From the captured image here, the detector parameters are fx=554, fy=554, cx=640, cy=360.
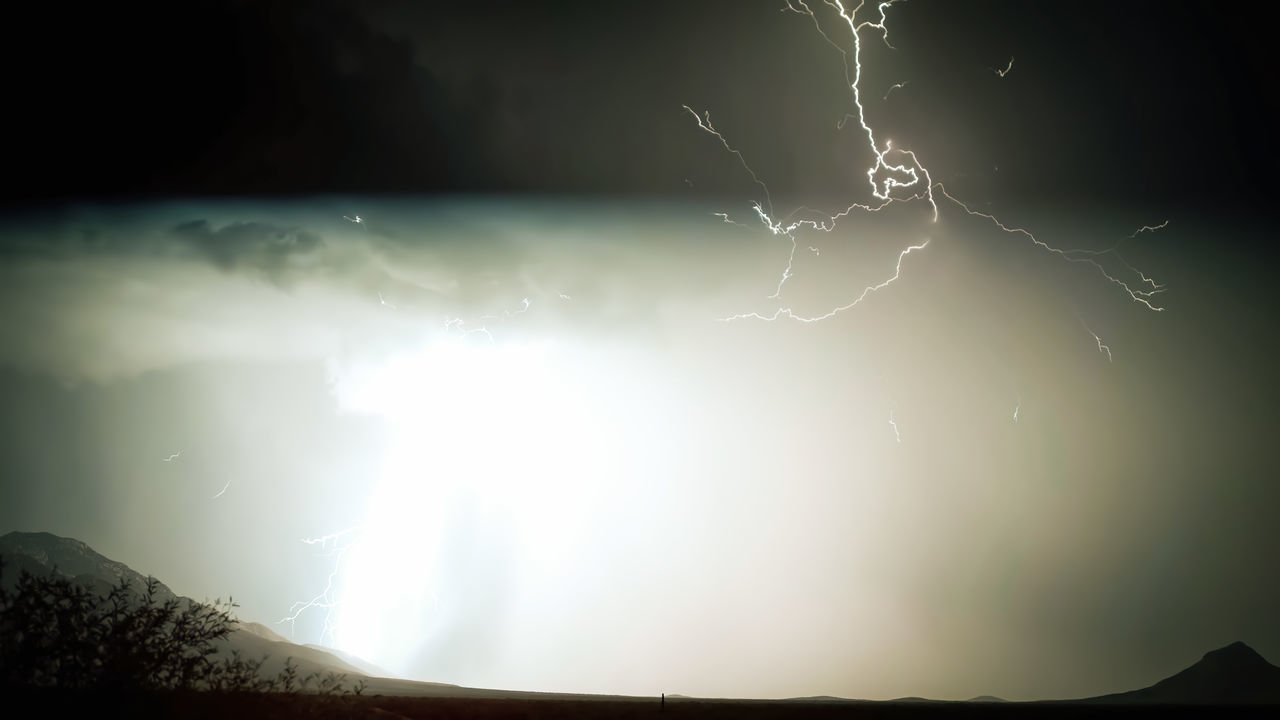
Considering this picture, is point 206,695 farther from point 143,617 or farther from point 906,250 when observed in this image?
point 906,250

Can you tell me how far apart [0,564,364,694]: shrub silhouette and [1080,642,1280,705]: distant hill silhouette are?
234ft

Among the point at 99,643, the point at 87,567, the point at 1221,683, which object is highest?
the point at 99,643

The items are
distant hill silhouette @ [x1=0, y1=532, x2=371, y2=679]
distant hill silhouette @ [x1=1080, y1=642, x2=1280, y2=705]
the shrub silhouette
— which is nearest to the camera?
the shrub silhouette

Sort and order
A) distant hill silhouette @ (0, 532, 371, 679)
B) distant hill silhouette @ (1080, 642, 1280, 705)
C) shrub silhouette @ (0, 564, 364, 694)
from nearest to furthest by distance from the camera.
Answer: shrub silhouette @ (0, 564, 364, 694) → distant hill silhouette @ (1080, 642, 1280, 705) → distant hill silhouette @ (0, 532, 371, 679)

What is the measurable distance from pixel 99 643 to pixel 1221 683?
86.5m

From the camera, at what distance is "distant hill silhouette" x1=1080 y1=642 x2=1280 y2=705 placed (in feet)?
174

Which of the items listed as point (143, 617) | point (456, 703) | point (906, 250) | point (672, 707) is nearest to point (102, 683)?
point (143, 617)

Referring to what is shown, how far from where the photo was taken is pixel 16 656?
17.5 ft

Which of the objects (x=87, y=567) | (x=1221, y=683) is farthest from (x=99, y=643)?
(x=87, y=567)

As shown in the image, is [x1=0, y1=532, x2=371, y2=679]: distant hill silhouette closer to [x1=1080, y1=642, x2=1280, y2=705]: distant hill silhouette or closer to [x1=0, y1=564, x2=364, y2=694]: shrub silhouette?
[x1=0, y1=564, x2=364, y2=694]: shrub silhouette

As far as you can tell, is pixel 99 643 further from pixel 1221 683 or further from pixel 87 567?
pixel 87 567

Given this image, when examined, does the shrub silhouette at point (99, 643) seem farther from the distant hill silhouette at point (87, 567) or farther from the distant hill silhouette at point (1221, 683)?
the distant hill silhouette at point (87, 567)

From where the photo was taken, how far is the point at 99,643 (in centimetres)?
573

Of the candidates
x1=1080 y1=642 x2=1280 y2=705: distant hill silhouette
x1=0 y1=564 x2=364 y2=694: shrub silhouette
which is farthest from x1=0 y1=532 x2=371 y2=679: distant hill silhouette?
x1=1080 y1=642 x2=1280 y2=705: distant hill silhouette
